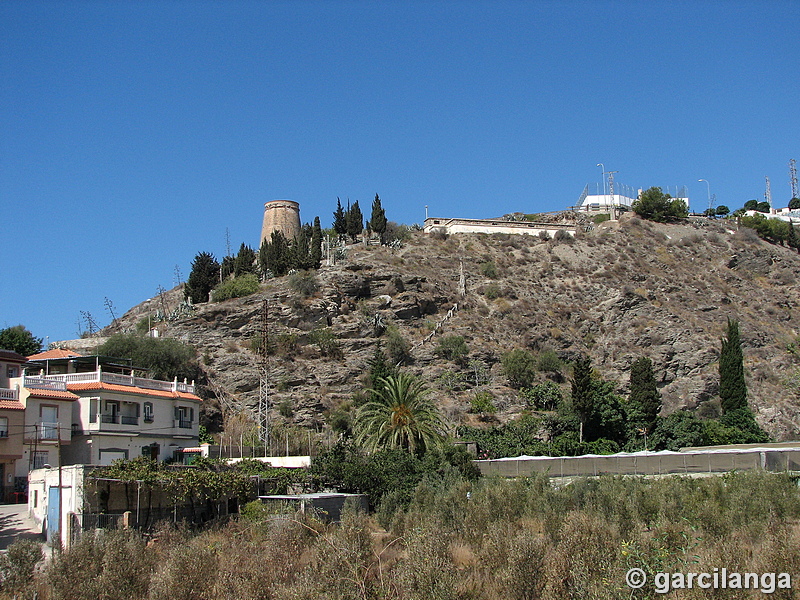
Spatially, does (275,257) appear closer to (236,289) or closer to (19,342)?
(236,289)

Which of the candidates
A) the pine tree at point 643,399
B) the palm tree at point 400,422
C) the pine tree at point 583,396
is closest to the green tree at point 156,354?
the palm tree at point 400,422

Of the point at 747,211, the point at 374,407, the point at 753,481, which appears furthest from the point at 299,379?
the point at 747,211

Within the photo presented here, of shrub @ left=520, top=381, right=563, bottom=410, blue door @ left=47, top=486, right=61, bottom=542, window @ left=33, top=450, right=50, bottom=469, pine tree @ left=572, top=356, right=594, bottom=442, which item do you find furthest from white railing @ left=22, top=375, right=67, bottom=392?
shrub @ left=520, top=381, right=563, bottom=410

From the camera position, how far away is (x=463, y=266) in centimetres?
8250

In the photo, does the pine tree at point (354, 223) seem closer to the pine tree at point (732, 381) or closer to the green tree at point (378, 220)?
the green tree at point (378, 220)

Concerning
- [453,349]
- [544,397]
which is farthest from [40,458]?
[453,349]

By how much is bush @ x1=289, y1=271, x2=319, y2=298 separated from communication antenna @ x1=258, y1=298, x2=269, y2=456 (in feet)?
11.2

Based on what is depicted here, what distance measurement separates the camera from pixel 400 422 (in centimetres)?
4306

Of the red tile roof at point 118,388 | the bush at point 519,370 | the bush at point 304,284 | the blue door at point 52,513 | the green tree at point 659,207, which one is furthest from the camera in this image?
the green tree at point 659,207

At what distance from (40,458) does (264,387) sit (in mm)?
20475

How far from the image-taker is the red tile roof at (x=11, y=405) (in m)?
35.9

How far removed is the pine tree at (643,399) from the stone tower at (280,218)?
48.7 m

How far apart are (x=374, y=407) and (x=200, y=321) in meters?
23.1

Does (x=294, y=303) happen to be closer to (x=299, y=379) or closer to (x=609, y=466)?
(x=299, y=379)
